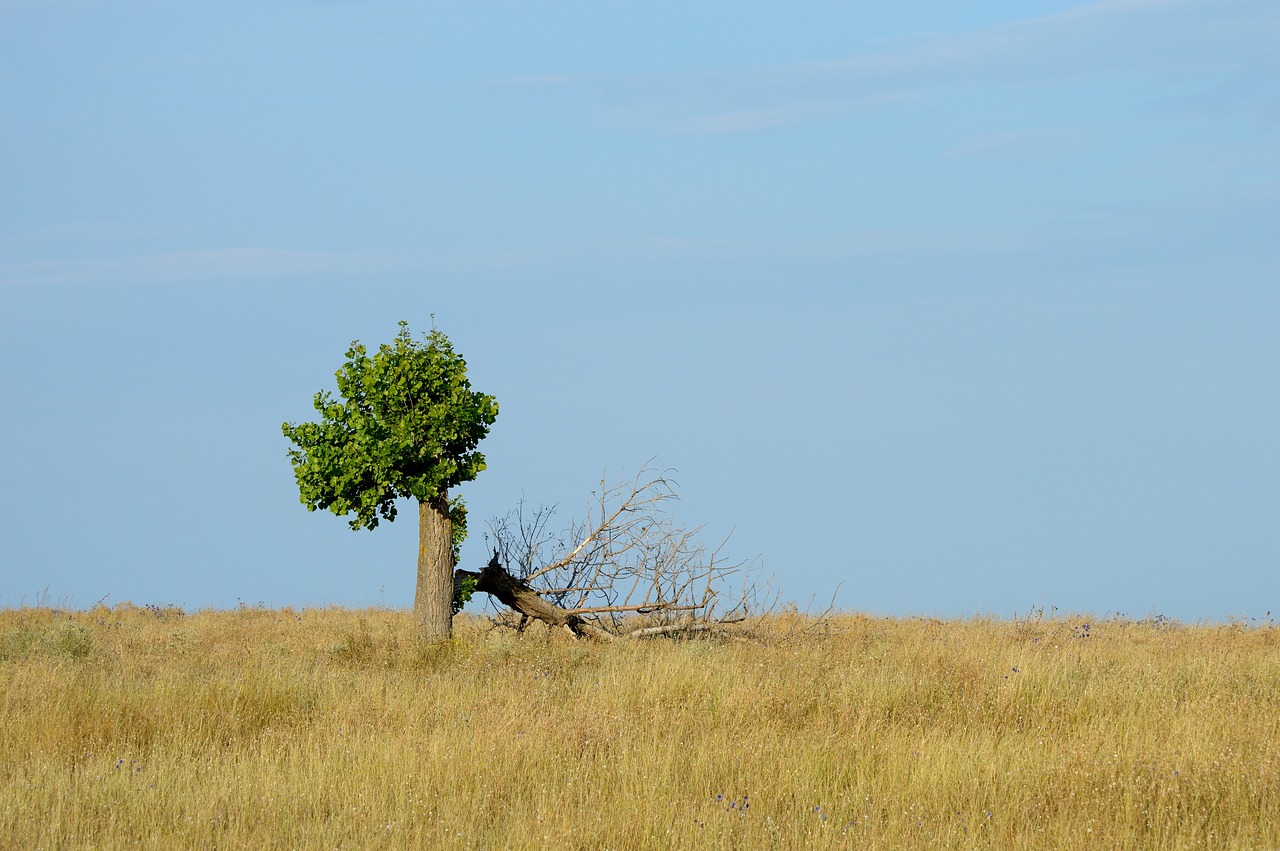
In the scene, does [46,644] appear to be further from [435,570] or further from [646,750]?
[646,750]

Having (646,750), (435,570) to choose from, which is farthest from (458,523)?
(646,750)

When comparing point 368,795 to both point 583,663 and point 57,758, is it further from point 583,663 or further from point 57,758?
point 583,663

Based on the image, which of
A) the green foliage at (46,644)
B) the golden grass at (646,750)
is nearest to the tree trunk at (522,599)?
the golden grass at (646,750)

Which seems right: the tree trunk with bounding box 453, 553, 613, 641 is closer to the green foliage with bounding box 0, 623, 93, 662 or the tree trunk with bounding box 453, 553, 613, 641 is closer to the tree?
the tree

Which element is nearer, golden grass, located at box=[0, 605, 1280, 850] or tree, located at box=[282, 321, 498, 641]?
golden grass, located at box=[0, 605, 1280, 850]

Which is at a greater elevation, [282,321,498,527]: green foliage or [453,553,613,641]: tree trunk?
[282,321,498,527]: green foliage

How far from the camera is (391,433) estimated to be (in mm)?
16594

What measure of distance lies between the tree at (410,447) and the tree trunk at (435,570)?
0.05 feet

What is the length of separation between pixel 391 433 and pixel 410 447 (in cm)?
37

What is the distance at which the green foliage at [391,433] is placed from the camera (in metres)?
16.5

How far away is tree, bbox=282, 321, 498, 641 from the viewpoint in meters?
16.6

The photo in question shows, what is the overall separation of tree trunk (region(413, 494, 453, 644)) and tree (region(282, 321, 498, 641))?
0.05 ft

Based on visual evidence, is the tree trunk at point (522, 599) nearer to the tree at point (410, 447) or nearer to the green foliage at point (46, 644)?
the tree at point (410, 447)

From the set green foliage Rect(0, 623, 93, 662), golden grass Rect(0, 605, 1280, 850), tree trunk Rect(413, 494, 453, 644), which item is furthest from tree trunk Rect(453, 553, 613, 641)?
green foliage Rect(0, 623, 93, 662)
